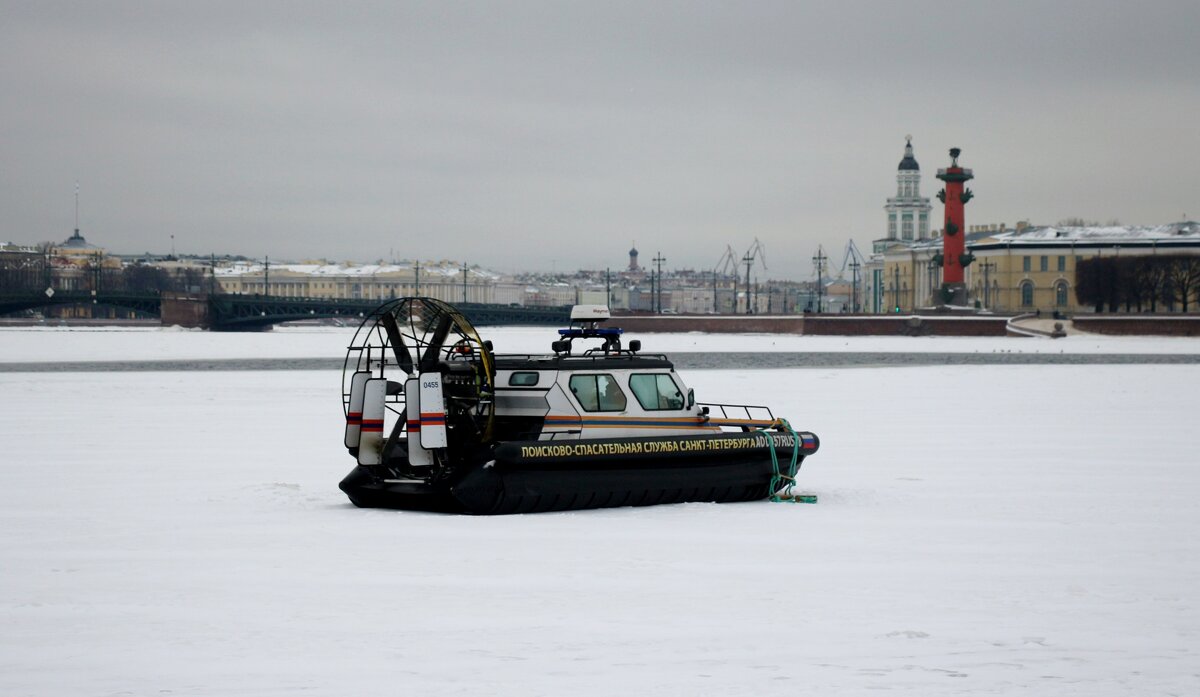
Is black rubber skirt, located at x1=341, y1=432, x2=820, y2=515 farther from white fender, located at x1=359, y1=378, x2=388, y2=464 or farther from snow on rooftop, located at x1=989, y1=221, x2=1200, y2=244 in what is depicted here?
snow on rooftop, located at x1=989, y1=221, x2=1200, y2=244

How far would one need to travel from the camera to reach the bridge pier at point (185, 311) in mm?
97000

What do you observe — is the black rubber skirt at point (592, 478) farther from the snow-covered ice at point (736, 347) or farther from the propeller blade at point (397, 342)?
the snow-covered ice at point (736, 347)

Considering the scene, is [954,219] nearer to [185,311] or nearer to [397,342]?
[185,311]

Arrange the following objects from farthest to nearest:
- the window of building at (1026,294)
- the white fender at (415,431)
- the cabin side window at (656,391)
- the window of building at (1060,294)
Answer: the window of building at (1026,294), the window of building at (1060,294), the cabin side window at (656,391), the white fender at (415,431)

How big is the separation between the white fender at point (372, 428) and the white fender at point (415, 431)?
399 mm

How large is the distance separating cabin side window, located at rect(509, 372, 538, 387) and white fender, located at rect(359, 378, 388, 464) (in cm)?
117

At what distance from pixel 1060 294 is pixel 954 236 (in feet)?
105

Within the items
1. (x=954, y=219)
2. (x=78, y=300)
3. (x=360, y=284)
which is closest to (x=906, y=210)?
(x=360, y=284)

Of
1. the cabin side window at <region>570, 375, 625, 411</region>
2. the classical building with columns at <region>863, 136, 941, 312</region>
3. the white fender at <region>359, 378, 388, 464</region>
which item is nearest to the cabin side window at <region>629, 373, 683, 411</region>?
the cabin side window at <region>570, 375, 625, 411</region>

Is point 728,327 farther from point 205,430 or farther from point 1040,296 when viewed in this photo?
point 205,430

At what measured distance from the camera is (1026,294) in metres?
117

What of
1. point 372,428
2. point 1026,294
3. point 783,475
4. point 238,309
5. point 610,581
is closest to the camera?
point 610,581

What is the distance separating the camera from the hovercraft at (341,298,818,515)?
13.5m

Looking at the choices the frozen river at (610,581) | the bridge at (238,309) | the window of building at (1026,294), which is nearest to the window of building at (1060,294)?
the window of building at (1026,294)
